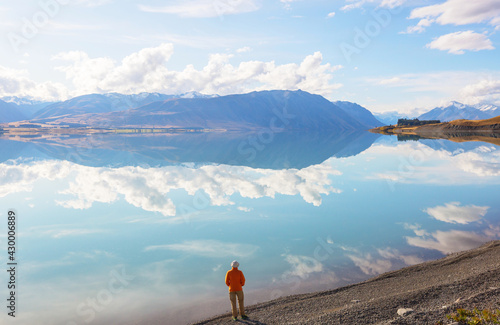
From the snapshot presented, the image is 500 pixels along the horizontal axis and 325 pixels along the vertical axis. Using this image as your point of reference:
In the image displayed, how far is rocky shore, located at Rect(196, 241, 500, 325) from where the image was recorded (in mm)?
12258

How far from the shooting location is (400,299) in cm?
1359

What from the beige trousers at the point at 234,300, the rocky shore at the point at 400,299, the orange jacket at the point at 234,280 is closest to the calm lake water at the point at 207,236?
the rocky shore at the point at 400,299

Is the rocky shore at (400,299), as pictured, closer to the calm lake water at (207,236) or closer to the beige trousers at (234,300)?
the beige trousers at (234,300)

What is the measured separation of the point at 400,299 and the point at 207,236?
50.1 ft

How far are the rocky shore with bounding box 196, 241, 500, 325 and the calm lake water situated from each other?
1753 millimetres

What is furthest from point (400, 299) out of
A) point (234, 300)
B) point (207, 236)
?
point (207, 236)

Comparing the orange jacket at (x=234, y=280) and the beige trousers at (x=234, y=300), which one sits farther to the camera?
the beige trousers at (x=234, y=300)

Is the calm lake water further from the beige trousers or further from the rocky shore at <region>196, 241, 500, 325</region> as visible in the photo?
the beige trousers

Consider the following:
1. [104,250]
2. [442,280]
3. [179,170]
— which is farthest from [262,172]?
[442,280]

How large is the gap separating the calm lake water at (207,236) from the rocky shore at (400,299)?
1.75 meters

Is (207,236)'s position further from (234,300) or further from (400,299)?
(400,299)

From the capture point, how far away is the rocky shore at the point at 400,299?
40.2 feet

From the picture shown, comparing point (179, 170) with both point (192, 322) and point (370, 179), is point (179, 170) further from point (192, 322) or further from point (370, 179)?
point (192, 322)

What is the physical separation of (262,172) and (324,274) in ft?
131
